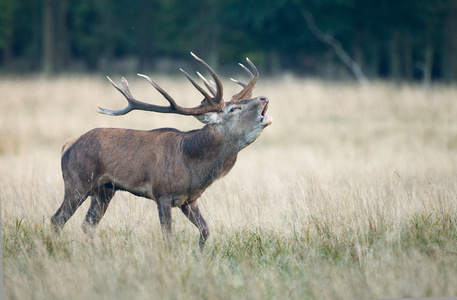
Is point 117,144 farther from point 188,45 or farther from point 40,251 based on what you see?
point 188,45

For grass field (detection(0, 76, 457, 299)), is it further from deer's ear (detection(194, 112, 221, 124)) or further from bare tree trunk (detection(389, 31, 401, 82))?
bare tree trunk (detection(389, 31, 401, 82))

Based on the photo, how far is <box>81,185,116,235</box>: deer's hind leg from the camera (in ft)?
18.8

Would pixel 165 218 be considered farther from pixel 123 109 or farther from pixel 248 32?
pixel 248 32

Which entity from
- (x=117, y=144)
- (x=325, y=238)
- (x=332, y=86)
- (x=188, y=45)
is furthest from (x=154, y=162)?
(x=188, y=45)

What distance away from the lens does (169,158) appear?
540cm

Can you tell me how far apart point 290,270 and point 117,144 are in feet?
6.07

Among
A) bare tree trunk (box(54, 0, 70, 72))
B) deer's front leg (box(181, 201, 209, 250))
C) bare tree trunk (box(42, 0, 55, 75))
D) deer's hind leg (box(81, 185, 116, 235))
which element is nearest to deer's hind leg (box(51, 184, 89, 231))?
deer's hind leg (box(81, 185, 116, 235))

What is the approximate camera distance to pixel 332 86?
670 inches

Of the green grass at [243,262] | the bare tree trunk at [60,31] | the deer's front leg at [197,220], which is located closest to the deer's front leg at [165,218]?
the green grass at [243,262]

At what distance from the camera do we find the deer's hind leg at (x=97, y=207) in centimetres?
573

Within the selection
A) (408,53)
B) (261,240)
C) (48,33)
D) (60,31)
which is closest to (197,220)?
(261,240)

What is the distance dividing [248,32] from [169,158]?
77.6 ft

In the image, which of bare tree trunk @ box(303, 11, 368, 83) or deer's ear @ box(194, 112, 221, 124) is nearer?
deer's ear @ box(194, 112, 221, 124)

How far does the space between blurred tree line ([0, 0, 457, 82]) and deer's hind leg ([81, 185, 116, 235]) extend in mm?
18042
